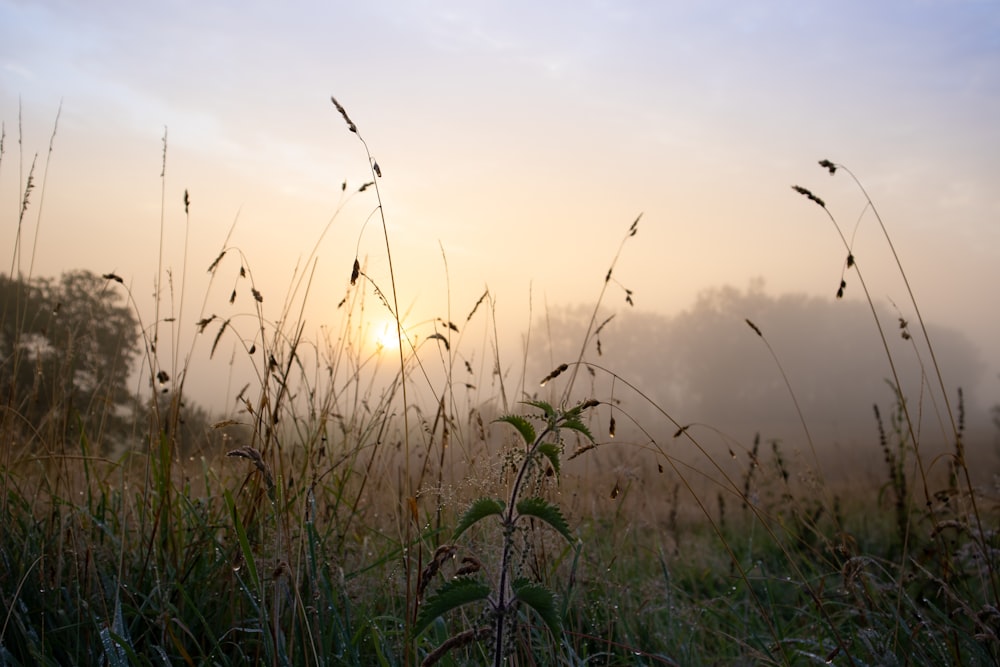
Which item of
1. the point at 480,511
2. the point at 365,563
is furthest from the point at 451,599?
the point at 365,563

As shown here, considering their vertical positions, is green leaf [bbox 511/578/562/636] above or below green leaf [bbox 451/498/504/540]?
below

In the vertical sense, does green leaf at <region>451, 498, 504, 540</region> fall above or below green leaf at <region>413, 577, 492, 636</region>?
above

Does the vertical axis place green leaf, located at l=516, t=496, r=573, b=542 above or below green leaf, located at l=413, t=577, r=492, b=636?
above

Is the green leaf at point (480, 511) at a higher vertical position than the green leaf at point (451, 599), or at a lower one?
higher

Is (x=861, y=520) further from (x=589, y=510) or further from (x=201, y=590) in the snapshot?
(x=201, y=590)

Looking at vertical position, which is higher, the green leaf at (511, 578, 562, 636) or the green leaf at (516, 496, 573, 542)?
the green leaf at (516, 496, 573, 542)

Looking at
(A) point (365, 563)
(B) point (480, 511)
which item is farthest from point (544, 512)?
(A) point (365, 563)

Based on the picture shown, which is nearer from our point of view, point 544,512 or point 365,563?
point 544,512

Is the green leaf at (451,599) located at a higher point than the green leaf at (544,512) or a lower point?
lower

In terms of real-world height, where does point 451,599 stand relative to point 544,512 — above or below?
below

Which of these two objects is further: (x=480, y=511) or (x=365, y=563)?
(x=365, y=563)

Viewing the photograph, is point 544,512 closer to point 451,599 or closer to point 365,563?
point 451,599

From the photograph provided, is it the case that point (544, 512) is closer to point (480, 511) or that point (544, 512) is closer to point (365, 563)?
point (480, 511)

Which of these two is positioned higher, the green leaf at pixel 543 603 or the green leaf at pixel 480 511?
the green leaf at pixel 480 511
